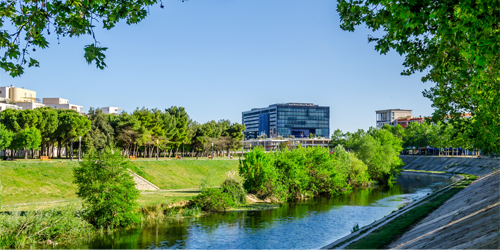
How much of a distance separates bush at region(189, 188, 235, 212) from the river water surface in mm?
2033

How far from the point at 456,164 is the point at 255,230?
8533 centimetres

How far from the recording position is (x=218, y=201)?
4272cm

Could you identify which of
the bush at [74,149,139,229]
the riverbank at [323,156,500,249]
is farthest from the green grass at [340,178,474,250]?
the bush at [74,149,139,229]

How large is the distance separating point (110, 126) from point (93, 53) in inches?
2797

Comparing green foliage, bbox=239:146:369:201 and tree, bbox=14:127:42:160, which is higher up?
tree, bbox=14:127:42:160

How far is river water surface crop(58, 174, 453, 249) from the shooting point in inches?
1094

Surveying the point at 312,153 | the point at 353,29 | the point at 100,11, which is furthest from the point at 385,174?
the point at 100,11

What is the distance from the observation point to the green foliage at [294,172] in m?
51.2

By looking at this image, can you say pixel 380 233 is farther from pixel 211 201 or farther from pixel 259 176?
pixel 259 176

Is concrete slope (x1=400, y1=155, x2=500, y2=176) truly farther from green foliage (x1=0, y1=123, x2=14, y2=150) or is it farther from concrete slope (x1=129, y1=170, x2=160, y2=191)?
green foliage (x1=0, y1=123, x2=14, y2=150)

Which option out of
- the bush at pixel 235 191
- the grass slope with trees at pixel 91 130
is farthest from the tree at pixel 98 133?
the bush at pixel 235 191

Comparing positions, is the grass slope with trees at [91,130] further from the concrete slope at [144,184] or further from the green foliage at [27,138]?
the concrete slope at [144,184]

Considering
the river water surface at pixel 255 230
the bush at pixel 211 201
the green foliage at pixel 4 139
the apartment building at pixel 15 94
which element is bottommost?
the river water surface at pixel 255 230

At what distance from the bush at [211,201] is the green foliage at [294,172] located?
7918 mm
